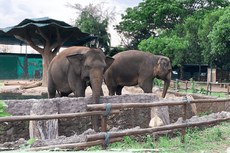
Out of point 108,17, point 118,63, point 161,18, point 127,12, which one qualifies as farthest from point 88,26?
point 118,63

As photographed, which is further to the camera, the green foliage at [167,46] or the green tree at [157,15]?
the green tree at [157,15]

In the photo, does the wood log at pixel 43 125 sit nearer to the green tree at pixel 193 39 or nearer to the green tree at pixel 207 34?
the green tree at pixel 207 34

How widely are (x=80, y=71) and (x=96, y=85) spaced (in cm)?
78

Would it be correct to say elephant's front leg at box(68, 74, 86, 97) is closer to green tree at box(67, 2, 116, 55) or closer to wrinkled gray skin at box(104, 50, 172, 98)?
wrinkled gray skin at box(104, 50, 172, 98)

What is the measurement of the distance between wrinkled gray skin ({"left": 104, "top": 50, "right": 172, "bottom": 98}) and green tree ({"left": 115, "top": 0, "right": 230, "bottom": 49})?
61.0 ft

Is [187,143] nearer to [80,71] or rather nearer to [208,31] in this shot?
[80,71]

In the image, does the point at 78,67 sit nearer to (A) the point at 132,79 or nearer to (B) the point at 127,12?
(A) the point at 132,79

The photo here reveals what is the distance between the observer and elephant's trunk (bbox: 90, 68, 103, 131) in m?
4.28

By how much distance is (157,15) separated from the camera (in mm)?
24281

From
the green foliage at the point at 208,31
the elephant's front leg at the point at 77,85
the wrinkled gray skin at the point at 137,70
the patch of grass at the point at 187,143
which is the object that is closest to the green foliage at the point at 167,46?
the green foliage at the point at 208,31

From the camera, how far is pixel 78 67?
16.3 feet

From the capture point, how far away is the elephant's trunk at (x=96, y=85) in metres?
4.28

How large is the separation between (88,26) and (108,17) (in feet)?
13.8

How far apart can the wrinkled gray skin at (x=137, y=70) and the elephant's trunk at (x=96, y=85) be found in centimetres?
201
